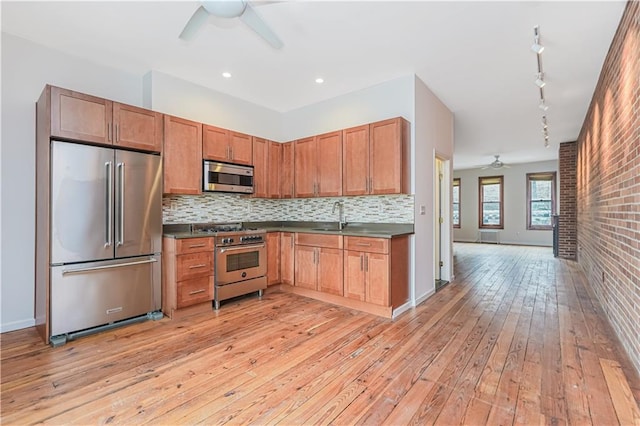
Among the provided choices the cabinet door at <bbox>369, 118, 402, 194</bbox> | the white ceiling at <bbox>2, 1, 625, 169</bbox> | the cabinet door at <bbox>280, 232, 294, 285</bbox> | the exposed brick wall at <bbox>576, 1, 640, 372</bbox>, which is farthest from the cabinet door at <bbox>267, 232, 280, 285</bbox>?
the exposed brick wall at <bbox>576, 1, 640, 372</bbox>

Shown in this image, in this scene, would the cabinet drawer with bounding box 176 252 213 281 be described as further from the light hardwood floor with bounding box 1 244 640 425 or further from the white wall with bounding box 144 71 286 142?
the white wall with bounding box 144 71 286 142

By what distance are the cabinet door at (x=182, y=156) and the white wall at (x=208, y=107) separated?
374 mm

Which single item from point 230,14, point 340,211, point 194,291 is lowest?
point 194,291

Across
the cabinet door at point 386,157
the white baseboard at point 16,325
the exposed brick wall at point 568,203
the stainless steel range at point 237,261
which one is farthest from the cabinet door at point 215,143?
the exposed brick wall at point 568,203

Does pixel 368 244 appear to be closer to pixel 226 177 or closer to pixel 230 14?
pixel 226 177

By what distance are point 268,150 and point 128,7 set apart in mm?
2405

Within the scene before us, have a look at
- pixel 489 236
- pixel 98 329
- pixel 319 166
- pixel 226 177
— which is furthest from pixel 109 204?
pixel 489 236

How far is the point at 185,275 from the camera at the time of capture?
3.35 m

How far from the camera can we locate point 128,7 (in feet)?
8.41

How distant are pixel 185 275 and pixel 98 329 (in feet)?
2.92

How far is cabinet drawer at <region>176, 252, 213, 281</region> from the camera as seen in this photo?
3.32 m

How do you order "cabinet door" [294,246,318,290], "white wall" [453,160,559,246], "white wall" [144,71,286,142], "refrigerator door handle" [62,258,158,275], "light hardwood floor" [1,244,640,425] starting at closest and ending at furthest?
"light hardwood floor" [1,244,640,425], "refrigerator door handle" [62,258,158,275], "white wall" [144,71,286,142], "cabinet door" [294,246,318,290], "white wall" [453,160,559,246]

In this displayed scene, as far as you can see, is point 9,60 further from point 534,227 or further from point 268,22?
point 534,227

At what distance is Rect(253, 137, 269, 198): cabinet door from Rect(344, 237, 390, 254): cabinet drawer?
163 cm
